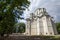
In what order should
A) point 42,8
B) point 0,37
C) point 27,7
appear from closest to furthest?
point 27,7, point 0,37, point 42,8

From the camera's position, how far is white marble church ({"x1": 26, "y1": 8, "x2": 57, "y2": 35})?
63469 millimetres

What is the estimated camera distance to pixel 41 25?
2594 inches

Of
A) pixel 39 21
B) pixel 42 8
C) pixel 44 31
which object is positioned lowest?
pixel 44 31

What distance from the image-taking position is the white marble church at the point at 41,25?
63.5 m

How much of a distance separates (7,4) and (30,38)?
11821 millimetres

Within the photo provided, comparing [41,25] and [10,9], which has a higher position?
[10,9]

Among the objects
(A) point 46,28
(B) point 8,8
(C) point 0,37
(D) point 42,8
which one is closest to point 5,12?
(B) point 8,8

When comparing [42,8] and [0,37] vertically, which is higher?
[42,8]

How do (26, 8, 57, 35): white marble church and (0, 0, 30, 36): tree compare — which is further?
(26, 8, 57, 35): white marble church

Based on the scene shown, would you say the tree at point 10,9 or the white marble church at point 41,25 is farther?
the white marble church at point 41,25

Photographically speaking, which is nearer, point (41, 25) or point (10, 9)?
point (10, 9)

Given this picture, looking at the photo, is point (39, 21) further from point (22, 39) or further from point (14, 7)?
point (14, 7)

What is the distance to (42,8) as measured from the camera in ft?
234

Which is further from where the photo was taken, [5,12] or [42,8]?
[42,8]
